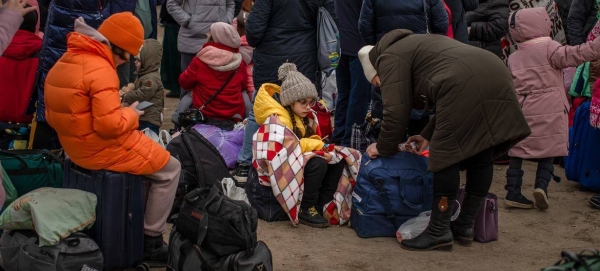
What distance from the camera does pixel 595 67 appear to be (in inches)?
277

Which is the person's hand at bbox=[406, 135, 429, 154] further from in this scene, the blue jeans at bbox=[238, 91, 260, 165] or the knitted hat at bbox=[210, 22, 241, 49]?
the knitted hat at bbox=[210, 22, 241, 49]

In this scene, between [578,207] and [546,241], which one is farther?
[578,207]

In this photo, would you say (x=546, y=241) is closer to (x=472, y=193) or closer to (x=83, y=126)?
(x=472, y=193)

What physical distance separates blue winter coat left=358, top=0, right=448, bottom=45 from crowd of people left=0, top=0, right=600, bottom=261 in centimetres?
1

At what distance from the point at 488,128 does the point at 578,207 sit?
1856 millimetres

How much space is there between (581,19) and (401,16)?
6.38ft

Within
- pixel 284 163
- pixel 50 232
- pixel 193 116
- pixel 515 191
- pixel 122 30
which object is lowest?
pixel 515 191

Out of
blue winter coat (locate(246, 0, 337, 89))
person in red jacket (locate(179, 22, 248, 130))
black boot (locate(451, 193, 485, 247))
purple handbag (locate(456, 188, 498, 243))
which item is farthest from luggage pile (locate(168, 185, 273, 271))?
person in red jacket (locate(179, 22, 248, 130))

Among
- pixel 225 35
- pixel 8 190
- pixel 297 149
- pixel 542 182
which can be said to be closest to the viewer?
pixel 8 190

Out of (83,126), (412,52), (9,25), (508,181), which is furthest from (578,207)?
(9,25)

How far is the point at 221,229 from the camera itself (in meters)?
4.84

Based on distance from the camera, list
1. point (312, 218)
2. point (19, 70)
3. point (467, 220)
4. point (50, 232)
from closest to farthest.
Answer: point (50, 232) → point (467, 220) → point (312, 218) → point (19, 70)

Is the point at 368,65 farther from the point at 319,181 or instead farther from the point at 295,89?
the point at 319,181

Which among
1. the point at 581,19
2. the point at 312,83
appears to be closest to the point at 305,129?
the point at 312,83
